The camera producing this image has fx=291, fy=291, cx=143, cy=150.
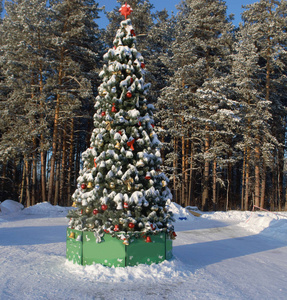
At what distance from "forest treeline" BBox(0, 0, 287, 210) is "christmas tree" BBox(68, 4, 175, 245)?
41.6 feet

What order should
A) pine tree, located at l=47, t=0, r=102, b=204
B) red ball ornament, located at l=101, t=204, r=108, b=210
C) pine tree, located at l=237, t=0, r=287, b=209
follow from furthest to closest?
pine tree, located at l=237, t=0, r=287, b=209, pine tree, located at l=47, t=0, r=102, b=204, red ball ornament, located at l=101, t=204, r=108, b=210

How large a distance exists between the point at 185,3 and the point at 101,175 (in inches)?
1243

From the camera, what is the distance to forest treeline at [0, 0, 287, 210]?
19422mm

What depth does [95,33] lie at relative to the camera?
2322 centimetres

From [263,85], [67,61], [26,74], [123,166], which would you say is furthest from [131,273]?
[263,85]

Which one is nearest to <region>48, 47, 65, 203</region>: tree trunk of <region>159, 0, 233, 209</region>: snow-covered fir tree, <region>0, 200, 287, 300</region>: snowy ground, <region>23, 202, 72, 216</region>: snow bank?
<region>23, 202, 72, 216</region>: snow bank

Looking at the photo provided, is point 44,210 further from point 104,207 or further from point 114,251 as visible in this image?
point 114,251

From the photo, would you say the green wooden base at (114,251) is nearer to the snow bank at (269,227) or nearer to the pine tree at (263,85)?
the snow bank at (269,227)

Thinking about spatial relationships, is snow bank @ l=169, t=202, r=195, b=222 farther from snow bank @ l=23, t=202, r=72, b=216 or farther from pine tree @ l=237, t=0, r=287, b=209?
pine tree @ l=237, t=0, r=287, b=209

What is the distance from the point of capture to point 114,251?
540cm

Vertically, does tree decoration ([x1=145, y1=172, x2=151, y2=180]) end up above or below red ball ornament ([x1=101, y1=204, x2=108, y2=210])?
above

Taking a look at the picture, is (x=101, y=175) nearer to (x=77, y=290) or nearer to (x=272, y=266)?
(x=77, y=290)

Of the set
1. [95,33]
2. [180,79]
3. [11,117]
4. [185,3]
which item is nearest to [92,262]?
[11,117]

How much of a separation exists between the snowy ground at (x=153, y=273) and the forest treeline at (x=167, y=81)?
1190 cm
